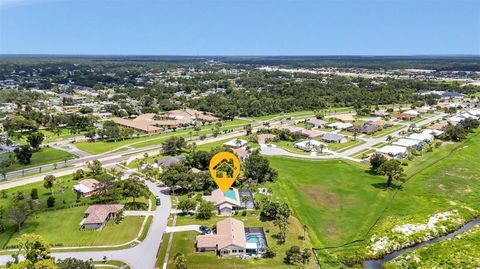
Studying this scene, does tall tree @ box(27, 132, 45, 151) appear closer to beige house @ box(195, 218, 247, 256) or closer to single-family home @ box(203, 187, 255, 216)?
single-family home @ box(203, 187, 255, 216)

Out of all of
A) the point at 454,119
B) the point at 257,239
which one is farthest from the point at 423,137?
the point at 257,239

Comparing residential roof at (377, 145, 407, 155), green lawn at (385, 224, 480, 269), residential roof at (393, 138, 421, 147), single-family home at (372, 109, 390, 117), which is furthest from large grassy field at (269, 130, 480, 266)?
single-family home at (372, 109, 390, 117)

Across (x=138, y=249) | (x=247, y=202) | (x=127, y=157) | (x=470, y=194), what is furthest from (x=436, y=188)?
(x=127, y=157)

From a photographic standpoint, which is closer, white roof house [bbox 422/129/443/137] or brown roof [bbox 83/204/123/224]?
brown roof [bbox 83/204/123/224]

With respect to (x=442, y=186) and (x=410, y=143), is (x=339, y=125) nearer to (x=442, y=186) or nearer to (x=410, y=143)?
(x=410, y=143)

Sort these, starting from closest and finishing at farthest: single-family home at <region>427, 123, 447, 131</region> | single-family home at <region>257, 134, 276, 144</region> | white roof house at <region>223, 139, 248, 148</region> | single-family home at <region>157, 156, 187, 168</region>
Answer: single-family home at <region>157, 156, 187, 168</region>, white roof house at <region>223, 139, 248, 148</region>, single-family home at <region>257, 134, 276, 144</region>, single-family home at <region>427, 123, 447, 131</region>

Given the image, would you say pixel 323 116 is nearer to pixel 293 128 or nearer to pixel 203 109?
pixel 293 128
